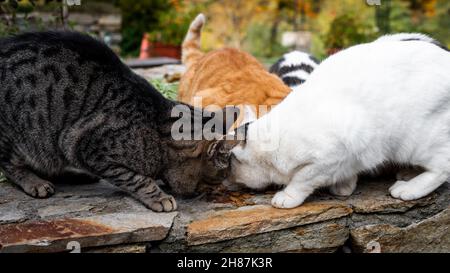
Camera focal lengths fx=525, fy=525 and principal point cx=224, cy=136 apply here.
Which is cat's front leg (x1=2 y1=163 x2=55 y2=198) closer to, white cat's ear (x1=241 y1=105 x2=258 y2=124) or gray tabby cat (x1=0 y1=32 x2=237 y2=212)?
gray tabby cat (x1=0 y1=32 x2=237 y2=212)

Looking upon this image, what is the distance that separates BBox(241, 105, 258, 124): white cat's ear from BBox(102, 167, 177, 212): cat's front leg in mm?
925

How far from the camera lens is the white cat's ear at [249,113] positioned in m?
3.72

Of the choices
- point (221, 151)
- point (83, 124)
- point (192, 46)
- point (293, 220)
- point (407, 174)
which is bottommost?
point (293, 220)

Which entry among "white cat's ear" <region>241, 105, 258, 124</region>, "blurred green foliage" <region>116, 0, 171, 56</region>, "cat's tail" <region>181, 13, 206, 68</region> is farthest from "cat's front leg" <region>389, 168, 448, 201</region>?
"blurred green foliage" <region>116, 0, 171, 56</region>

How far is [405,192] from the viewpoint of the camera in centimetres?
311

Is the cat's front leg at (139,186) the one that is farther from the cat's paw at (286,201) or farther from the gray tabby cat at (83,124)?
the cat's paw at (286,201)

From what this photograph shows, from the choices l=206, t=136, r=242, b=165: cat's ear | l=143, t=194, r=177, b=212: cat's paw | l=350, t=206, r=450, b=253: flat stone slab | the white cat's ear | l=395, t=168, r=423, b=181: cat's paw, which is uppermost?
the white cat's ear

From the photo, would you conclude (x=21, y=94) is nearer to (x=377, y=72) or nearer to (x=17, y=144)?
(x=17, y=144)

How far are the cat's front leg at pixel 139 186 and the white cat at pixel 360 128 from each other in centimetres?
48

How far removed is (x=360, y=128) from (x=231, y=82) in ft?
5.65

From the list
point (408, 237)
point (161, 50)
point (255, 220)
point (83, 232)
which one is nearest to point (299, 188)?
point (255, 220)

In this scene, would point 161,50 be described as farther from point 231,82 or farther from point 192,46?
point 231,82

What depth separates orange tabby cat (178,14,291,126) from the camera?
13.6 ft
